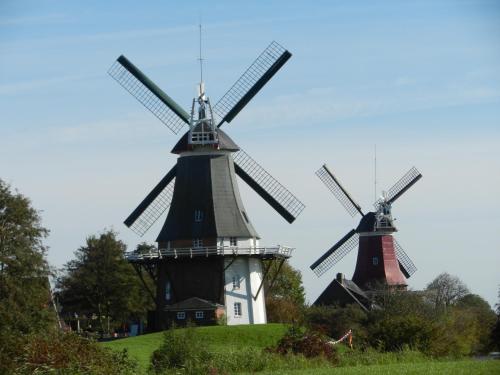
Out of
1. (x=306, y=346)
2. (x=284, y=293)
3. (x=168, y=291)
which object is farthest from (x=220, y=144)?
(x=284, y=293)

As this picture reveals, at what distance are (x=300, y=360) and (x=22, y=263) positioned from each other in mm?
19028

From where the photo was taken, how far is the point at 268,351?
36.3m

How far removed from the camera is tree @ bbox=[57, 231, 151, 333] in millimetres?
71188

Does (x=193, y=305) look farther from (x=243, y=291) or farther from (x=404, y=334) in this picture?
(x=404, y=334)

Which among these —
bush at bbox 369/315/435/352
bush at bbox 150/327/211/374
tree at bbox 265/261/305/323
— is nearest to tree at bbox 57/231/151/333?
tree at bbox 265/261/305/323

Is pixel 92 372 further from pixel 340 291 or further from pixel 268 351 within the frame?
pixel 340 291

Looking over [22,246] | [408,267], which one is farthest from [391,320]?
[408,267]

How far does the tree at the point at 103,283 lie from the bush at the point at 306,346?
1340 inches

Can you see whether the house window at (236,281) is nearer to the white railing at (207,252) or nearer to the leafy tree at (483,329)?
the white railing at (207,252)

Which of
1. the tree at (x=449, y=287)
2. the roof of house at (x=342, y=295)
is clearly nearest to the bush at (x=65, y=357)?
the roof of house at (x=342, y=295)

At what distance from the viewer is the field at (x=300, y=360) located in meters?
30.0

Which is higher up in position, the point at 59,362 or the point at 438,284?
the point at 438,284

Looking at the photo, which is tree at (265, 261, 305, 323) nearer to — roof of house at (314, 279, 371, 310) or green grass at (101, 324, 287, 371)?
roof of house at (314, 279, 371, 310)

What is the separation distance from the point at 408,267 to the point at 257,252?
857 inches
